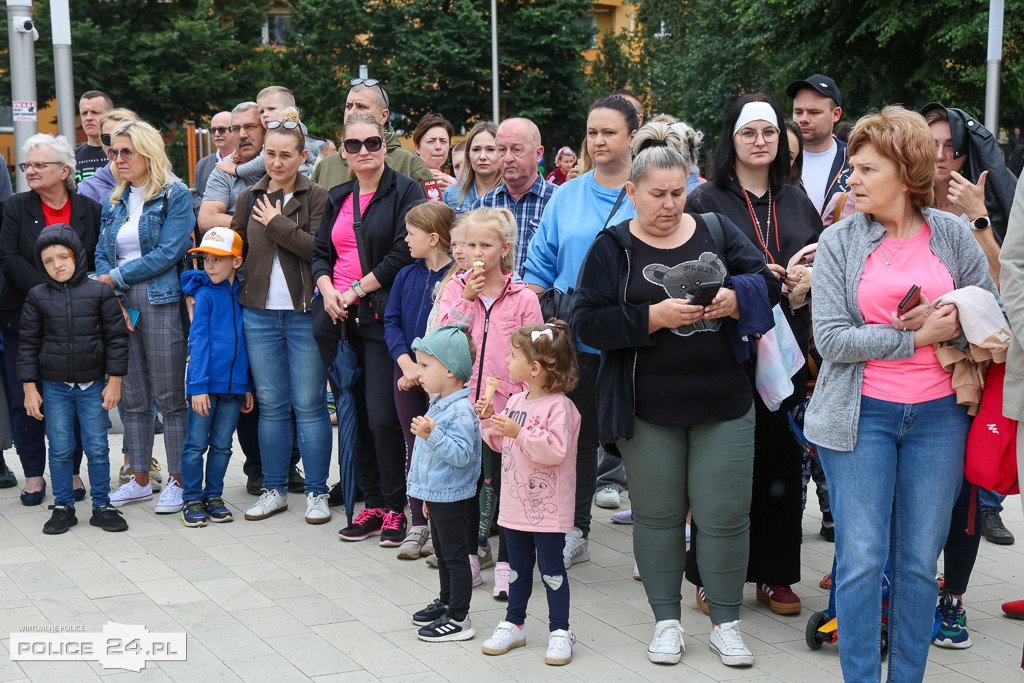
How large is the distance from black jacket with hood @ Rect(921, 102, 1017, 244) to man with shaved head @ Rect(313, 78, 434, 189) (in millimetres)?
3611

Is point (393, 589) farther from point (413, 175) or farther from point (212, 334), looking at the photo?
point (413, 175)

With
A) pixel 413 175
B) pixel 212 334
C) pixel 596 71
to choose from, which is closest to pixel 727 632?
pixel 212 334

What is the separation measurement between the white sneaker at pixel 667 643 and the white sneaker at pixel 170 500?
341 cm

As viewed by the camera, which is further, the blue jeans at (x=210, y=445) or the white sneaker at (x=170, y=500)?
the white sneaker at (x=170, y=500)

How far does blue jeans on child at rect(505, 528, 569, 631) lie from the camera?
14.8ft

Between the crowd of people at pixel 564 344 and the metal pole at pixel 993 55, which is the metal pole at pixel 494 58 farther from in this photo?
the crowd of people at pixel 564 344

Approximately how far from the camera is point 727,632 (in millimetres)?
4492

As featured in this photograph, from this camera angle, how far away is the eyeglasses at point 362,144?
240 inches

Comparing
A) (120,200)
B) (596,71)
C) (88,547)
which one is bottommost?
(88,547)

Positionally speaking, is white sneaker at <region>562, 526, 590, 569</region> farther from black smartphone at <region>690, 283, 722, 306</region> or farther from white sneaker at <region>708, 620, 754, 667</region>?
black smartphone at <region>690, 283, 722, 306</region>

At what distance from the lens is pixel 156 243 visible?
6.84 meters

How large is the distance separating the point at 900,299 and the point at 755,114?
1.36 m

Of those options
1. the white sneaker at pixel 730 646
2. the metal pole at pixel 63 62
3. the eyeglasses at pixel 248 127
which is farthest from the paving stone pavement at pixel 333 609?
the metal pole at pixel 63 62

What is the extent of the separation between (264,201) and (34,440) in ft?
7.01
